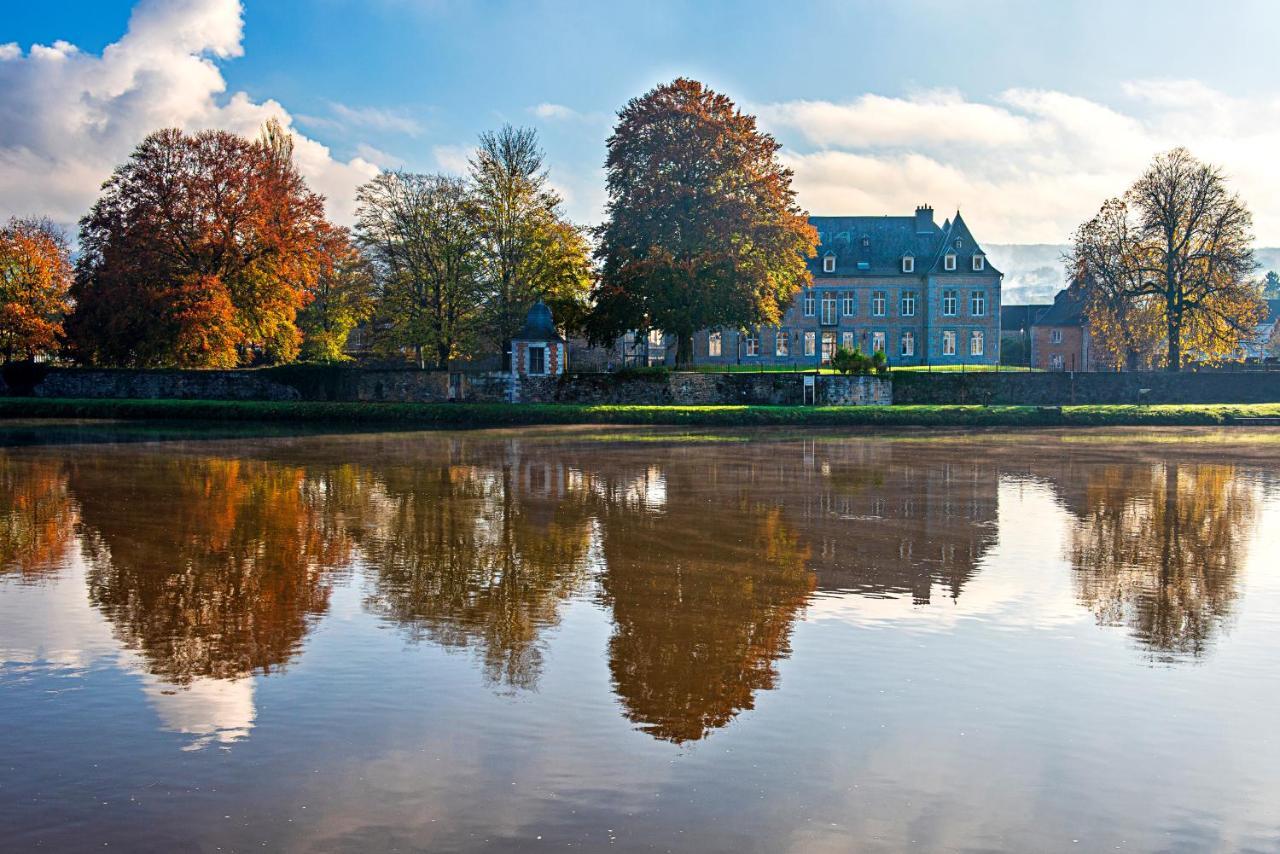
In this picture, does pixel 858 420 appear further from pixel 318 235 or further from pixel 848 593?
pixel 848 593

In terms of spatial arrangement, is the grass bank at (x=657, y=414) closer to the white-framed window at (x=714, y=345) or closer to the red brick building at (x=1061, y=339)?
the white-framed window at (x=714, y=345)

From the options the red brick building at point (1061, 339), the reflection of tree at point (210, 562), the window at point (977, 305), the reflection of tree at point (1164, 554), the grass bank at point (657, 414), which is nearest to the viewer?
the reflection of tree at point (210, 562)

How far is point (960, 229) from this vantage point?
3115 inches

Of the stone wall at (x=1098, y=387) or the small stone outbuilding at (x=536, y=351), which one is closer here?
the small stone outbuilding at (x=536, y=351)

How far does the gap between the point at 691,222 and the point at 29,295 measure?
36.9 metres

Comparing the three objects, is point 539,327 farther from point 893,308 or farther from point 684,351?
point 893,308

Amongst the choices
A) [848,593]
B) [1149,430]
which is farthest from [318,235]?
[848,593]

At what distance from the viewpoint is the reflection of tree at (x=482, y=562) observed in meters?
11.3

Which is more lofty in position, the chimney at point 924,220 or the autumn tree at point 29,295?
the chimney at point 924,220

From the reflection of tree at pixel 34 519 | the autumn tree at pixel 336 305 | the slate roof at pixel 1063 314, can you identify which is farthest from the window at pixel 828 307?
the reflection of tree at pixel 34 519

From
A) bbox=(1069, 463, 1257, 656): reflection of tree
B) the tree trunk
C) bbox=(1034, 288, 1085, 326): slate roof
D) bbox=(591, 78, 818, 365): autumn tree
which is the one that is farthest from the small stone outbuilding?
bbox=(1034, 288, 1085, 326): slate roof

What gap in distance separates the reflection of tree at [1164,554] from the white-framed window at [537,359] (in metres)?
31.2

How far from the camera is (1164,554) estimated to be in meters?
15.8

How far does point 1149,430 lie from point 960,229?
127 ft
